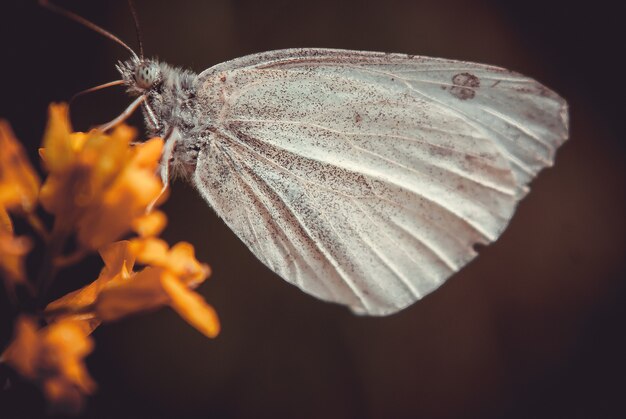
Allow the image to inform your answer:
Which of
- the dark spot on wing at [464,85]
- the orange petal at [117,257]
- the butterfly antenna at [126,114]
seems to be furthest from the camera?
the dark spot on wing at [464,85]

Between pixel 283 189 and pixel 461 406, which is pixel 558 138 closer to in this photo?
pixel 283 189

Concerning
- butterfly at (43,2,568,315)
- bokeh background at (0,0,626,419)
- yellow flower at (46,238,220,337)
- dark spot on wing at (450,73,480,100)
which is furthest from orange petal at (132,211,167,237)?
bokeh background at (0,0,626,419)

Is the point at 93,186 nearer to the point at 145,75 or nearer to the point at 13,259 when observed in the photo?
the point at 13,259

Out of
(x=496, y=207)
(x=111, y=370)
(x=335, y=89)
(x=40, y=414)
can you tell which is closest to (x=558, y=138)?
(x=496, y=207)

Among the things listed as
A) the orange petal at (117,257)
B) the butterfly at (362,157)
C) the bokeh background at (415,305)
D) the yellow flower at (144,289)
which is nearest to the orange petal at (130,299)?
the yellow flower at (144,289)

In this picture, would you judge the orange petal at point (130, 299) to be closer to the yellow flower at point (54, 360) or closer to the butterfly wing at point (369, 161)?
the yellow flower at point (54, 360)
